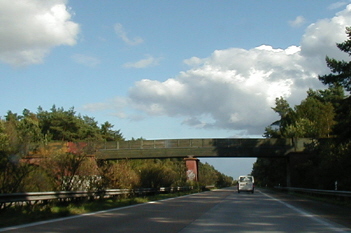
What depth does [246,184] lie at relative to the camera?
45.8 metres

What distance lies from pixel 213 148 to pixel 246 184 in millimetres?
10786

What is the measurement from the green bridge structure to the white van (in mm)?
9130

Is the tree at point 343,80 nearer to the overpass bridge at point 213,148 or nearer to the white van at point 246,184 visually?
the white van at point 246,184

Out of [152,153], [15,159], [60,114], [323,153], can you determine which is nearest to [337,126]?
[323,153]

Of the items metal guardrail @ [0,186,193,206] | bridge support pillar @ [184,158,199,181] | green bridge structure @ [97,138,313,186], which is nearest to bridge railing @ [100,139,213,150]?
green bridge structure @ [97,138,313,186]

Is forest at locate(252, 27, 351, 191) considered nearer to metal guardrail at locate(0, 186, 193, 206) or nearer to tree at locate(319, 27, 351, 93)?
tree at locate(319, 27, 351, 93)

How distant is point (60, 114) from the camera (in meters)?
84.9

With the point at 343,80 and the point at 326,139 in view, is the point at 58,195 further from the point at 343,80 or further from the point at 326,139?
the point at 326,139

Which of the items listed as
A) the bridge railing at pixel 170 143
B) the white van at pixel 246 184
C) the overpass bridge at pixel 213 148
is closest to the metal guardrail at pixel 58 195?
the white van at pixel 246 184

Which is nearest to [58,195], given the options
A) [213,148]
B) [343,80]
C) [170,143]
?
[343,80]

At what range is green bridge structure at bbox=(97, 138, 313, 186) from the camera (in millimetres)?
55344

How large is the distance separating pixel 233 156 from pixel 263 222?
43.0 meters

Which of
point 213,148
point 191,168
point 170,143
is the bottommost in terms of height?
point 191,168

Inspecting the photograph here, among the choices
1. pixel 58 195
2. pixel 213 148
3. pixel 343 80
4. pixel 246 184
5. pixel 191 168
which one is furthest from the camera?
pixel 191 168
